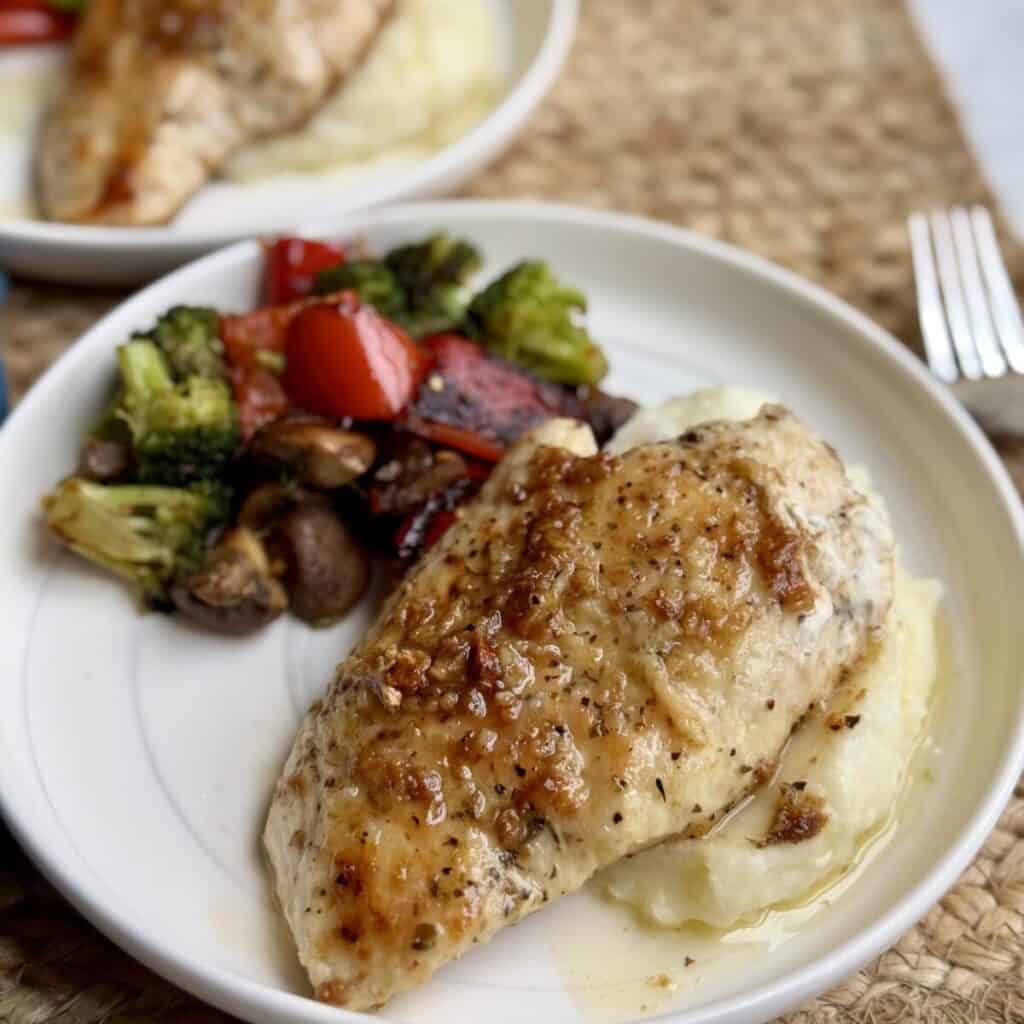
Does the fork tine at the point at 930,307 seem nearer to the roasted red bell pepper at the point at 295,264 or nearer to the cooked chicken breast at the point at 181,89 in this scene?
the roasted red bell pepper at the point at 295,264

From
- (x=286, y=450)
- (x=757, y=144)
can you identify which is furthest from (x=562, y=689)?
(x=757, y=144)

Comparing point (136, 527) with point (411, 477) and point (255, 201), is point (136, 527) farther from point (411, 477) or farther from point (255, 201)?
point (255, 201)

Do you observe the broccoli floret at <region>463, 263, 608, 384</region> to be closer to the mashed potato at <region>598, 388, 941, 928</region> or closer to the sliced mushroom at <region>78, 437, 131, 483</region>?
the sliced mushroom at <region>78, 437, 131, 483</region>

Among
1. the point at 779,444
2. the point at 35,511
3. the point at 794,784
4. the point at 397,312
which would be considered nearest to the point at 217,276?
the point at 397,312

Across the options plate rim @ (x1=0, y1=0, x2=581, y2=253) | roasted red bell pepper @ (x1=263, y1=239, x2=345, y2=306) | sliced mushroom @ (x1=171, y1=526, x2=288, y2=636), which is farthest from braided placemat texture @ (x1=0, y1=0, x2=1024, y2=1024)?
sliced mushroom @ (x1=171, y1=526, x2=288, y2=636)

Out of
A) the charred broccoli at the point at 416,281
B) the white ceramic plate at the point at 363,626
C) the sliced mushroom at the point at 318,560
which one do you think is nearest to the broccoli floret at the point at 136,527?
the white ceramic plate at the point at 363,626

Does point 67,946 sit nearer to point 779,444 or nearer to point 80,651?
point 80,651
